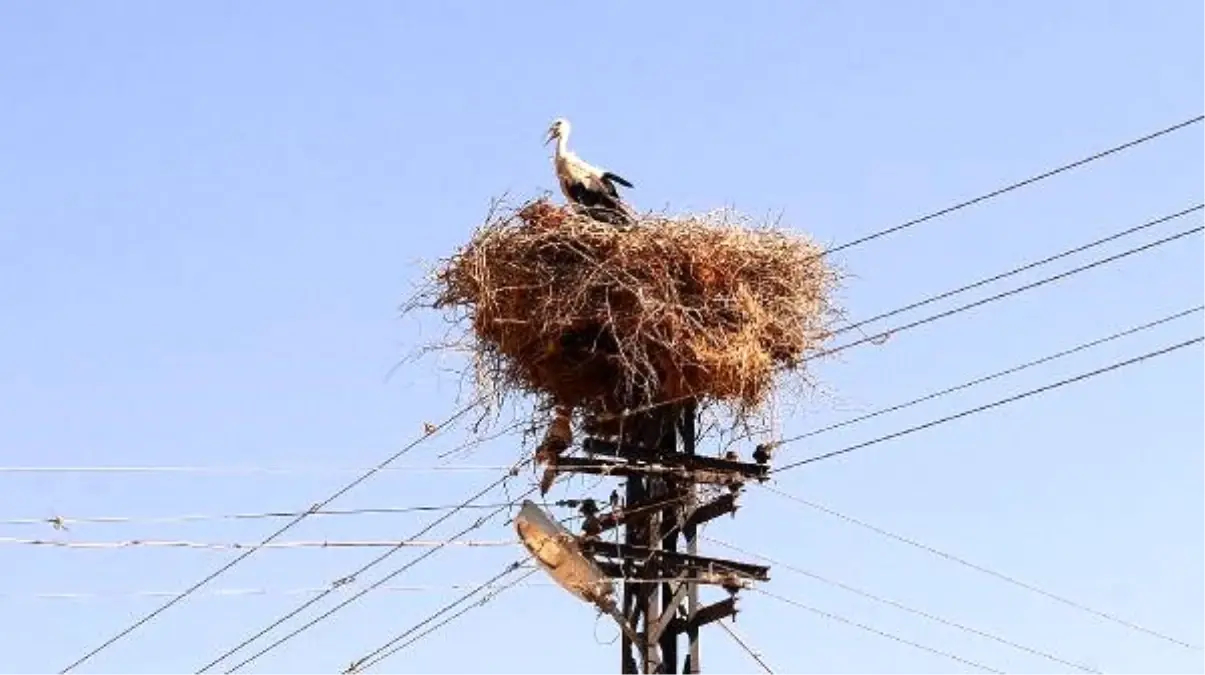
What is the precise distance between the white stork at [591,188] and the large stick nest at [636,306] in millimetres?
211

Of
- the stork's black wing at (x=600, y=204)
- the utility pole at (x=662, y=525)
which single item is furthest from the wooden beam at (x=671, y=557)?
the stork's black wing at (x=600, y=204)

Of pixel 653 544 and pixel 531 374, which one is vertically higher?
pixel 531 374

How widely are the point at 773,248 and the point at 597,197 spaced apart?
1103 mm

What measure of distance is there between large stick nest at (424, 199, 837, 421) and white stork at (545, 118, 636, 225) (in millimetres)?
211

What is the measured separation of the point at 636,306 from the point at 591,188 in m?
1.44

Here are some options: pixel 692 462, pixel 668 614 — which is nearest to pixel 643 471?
pixel 692 462

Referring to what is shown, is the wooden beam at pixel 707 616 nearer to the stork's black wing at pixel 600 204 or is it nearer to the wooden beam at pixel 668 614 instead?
the wooden beam at pixel 668 614

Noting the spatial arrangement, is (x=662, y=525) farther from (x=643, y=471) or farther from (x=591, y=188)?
(x=591, y=188)

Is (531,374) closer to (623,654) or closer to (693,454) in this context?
(693,454)

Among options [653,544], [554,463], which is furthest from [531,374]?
[653,544]

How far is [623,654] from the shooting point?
9250 mm

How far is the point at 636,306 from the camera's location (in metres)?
9.77

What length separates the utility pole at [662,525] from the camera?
9281 millimetres

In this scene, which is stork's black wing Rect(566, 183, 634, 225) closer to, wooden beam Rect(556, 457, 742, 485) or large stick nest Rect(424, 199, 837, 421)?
large stick nest Rect(424, 199, 837, 421)
